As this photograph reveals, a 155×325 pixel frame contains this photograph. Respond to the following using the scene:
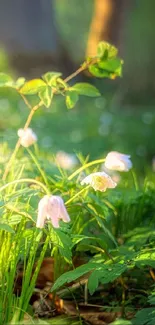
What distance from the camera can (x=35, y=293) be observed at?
2096 mm

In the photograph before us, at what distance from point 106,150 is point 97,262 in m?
6.30

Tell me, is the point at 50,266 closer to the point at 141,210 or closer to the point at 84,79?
the point at 141,210

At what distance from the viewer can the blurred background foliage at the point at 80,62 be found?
8.94 metres

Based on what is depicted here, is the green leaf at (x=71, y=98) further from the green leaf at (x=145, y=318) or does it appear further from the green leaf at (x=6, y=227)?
the green leaf at (x=145, y=318)

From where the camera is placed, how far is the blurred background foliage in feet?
29.3

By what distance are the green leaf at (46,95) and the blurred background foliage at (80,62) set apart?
269cm

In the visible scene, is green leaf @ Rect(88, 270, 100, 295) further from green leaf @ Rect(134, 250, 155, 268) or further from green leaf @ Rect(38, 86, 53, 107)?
green leaf @ Rect(38, 86, 53, 107)

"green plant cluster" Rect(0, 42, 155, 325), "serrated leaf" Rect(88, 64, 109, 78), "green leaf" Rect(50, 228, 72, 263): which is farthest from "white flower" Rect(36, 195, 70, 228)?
"serrated leaf" Rect(88, 64, 109, 78)

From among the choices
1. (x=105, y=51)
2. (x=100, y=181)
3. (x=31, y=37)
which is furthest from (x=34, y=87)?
(x=31, y=37)

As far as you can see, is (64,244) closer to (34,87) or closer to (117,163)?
(117,163)

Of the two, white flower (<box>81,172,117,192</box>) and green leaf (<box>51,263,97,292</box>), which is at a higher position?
white flower (<box>81,172,117,192</box>)

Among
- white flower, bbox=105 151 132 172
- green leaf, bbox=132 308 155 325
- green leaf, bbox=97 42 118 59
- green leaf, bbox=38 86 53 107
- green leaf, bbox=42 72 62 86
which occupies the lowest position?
green leaf, bbox=132 308 155 325

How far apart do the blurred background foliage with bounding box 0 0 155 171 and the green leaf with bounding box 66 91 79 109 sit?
2.65m

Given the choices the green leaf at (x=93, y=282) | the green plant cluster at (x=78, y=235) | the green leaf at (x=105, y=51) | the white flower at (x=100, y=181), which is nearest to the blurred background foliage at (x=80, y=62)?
the green plant cluster at (x=78, y=235)
